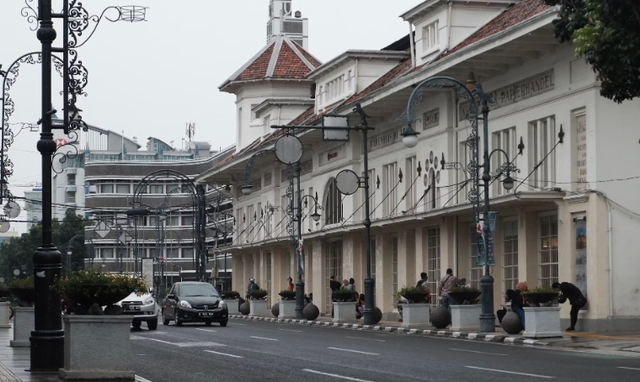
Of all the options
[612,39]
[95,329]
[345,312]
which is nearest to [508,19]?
[345,312]

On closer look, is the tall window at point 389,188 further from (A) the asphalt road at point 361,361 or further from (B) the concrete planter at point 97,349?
(B) the concrete planter at point 97,349

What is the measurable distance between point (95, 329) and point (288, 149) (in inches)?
1197

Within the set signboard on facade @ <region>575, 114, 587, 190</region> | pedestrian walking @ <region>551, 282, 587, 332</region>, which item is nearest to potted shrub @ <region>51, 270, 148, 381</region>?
pedestrian walking @ <region>551, 282, 587, 332</region>

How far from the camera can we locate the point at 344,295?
46.3 m

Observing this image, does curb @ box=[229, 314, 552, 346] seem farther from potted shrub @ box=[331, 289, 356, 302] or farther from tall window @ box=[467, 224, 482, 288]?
tall window @ box=[467, 224, 482, 288]

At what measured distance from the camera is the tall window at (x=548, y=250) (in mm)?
36344

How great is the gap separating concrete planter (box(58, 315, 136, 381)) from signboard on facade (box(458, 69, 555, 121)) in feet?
71.3

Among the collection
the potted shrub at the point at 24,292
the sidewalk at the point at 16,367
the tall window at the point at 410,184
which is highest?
the tall window at the point at 410,184

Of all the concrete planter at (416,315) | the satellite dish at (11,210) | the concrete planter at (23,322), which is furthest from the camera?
the satellite dish at (11,210)

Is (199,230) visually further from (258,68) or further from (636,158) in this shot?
(636,158)

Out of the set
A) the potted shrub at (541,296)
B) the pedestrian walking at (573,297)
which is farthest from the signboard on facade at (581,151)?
the potted shrub at (541,296)

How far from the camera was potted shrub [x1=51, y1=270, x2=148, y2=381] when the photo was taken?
1700 centimetres

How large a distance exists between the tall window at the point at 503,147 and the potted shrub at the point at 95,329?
914 inches

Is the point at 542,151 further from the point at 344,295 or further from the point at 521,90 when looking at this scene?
the point at 344,295
